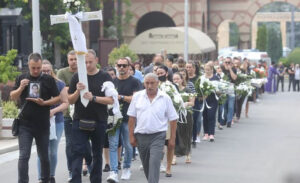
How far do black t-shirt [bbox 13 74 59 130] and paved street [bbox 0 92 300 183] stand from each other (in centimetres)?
209

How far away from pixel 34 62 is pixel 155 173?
6.92 feet

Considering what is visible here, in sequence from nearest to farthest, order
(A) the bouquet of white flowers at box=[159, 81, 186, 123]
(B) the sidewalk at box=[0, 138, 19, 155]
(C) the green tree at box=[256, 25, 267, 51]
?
(A) the bouquet of white flowers at box=[159, 81, 186, 123], (B) the sidewalk at box=[0, 138, 19, 155], (C) the green tree at box=[256, 25, 267, 51]

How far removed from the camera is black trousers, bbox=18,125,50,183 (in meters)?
10.4

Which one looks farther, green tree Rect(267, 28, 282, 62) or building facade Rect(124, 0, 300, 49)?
green tree Rect(267, 28, 282, 62)

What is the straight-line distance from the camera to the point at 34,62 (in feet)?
34.7

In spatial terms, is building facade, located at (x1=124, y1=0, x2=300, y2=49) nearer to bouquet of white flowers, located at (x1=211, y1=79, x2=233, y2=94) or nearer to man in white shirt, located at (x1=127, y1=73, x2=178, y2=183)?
bouquet of white flowers, located at (x1=211, y1=79, x2=233, y2=94)

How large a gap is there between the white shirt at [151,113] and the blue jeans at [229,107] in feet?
38.5

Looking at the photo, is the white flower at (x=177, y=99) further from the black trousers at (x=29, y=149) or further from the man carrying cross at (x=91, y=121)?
the black trousers at (x=29, y=149)

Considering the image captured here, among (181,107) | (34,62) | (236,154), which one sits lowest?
(236,154)

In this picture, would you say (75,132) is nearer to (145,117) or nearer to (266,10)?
(145,117)

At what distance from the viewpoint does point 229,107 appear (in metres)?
22.4

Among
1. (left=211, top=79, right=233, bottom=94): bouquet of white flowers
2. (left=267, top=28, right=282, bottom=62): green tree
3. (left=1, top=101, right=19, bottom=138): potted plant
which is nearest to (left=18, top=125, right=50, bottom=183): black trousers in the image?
(left=1, top=101, right=19, bottom=138): potted plant

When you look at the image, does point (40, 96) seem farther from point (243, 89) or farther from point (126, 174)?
point (243, 89)

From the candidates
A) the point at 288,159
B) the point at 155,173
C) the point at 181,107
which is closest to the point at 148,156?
the point at 155,173
